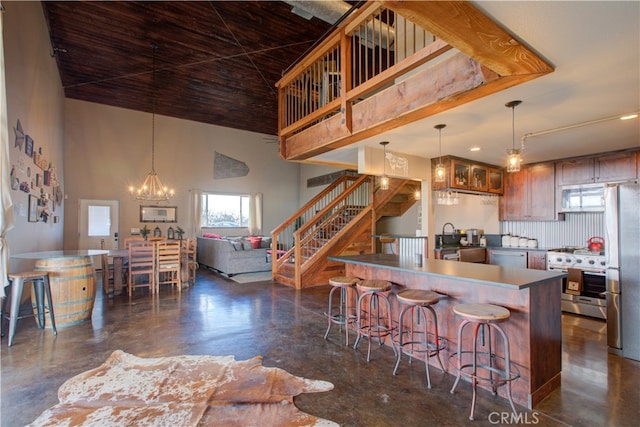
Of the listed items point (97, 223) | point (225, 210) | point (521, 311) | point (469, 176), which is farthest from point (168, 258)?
point (469, 176)

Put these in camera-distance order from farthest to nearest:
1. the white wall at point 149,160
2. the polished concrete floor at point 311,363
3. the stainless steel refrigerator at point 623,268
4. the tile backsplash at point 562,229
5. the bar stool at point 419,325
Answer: the white wall at point 149,160, the tile backsplash at point 562,229, the stainless steel refrigerator at point 623,268, the bar stool at point 419,325, the polished concrete floor at point 311,363

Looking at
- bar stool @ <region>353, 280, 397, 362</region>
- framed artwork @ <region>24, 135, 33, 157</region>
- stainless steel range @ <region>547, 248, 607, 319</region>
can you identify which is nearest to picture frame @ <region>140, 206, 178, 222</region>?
framed artwork @ <region>24, 135, 33, 157</region>

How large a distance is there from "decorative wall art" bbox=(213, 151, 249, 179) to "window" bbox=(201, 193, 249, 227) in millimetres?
710

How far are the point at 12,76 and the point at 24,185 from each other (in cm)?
140

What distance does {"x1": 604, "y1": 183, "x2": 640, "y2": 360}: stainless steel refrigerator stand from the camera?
2.99 metres

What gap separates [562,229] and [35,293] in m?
8.16

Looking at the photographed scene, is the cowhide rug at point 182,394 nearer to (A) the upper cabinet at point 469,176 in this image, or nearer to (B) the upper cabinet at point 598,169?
(A) the upper cabinet at point 469,176

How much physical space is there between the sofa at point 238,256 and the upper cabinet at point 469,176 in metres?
4.44

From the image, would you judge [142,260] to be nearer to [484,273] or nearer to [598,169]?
[484,273]

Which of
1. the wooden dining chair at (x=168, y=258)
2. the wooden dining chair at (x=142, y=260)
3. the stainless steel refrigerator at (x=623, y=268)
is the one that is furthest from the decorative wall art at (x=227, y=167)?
the stainless steel refrigerator at (x=623, y=268)

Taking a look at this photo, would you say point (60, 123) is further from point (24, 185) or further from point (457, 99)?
point (457, 99)

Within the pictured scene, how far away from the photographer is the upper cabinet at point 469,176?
16.8 feet

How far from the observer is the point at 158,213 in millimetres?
9203

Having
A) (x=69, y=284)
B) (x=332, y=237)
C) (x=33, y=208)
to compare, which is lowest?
(x=69, y=284)
